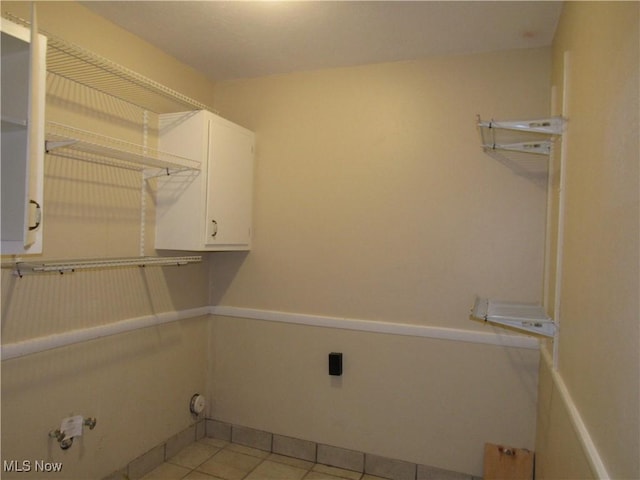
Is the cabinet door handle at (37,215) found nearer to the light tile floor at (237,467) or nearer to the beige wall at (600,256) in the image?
the beige wall at (600,256)

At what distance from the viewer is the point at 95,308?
2.11 m

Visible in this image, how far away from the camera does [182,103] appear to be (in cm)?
257

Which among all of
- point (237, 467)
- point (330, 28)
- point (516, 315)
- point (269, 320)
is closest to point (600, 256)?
point (516, 315)

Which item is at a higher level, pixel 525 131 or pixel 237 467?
pixel 525 131

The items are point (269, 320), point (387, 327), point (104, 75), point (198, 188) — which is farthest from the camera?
point (269, 320)

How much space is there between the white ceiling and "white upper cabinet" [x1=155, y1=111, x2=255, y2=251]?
425mm

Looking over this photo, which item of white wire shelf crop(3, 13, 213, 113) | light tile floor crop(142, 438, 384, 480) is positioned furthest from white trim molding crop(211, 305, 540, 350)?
white wire shelf crop(3, 13, 213, 113)

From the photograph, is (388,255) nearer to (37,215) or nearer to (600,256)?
(600,256)

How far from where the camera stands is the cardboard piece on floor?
2.17 metres

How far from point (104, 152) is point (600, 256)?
1975 millimetres

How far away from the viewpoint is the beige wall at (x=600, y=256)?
0.87 meters

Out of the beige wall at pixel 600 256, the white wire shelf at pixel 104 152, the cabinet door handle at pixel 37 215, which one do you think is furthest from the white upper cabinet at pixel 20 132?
the beige wall at pixel 600 256

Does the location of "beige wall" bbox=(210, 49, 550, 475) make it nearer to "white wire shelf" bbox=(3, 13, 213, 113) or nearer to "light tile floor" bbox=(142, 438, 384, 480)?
"light tile floor" bbox=(142, 438, 384, 480)

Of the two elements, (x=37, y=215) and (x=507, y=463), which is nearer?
(x=37, y=215)
